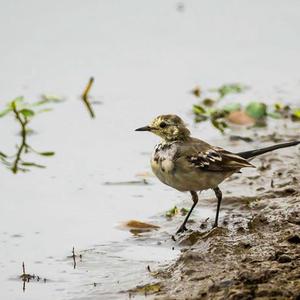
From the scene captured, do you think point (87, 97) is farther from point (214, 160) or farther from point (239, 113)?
point (214, 160)

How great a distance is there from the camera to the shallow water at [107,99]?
8.91m

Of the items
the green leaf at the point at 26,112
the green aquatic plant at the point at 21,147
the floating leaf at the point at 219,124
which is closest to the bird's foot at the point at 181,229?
the green aquatic plant at the point at 21,147

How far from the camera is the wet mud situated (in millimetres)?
7172

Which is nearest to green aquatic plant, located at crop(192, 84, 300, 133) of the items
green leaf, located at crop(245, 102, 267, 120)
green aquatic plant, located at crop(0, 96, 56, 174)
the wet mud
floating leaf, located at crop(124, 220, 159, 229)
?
green leaf, located at crop(245, 102, 267, 120)

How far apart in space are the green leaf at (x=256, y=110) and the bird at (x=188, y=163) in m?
3.13

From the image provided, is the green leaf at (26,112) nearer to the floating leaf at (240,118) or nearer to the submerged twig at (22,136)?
the submerged twig at (22,136)

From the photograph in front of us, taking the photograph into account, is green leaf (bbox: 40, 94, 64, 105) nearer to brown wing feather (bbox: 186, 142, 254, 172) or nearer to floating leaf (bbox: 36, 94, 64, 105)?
floating leaf (bbox: 36, 94, 64, 105)

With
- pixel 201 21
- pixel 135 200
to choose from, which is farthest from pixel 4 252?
pixel 201 21

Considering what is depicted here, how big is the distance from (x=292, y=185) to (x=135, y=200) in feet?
5.81

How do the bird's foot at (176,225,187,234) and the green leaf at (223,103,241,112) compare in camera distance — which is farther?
the green leaf at (223,103,241,112)

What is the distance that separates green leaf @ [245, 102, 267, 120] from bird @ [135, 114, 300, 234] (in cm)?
313

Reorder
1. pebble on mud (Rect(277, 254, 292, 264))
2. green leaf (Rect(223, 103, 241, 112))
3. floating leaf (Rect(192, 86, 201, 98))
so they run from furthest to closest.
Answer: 1. floating leaf (Rect(192, 86, 201, 98))
2. green leaf (Rect(223, 103, 241, 112))
3. pebble on mud (Rect(277, 254, 292, 264))

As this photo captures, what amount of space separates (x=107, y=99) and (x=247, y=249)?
6.04 m

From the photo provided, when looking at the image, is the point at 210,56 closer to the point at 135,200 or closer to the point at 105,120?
the point at 105,120
